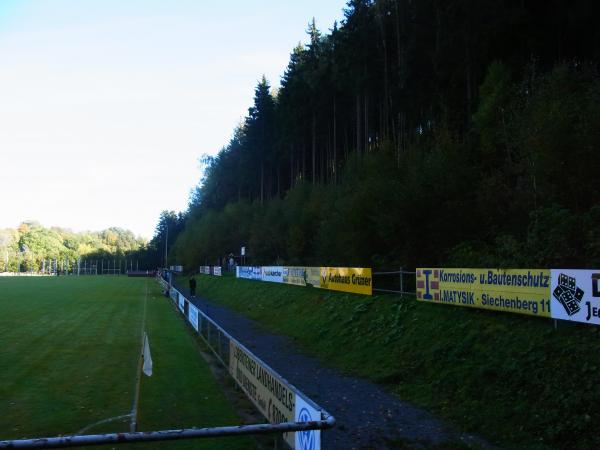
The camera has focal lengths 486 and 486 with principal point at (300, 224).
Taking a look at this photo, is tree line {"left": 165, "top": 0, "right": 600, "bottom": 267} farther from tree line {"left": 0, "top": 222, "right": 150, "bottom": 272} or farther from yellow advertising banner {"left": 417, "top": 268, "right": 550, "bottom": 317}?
tree line {"left": 0, "top": 222, "right": 150, "bottom": 272}

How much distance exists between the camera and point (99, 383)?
11.9 meters

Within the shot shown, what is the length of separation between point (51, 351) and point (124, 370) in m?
4.12

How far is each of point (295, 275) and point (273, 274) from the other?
5244mm

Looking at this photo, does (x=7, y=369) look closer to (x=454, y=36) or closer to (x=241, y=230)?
(x=454, y=36)

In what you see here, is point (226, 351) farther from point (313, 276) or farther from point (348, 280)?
point (313, 276)

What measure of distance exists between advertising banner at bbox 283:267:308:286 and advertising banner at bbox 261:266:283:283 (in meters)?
1.01

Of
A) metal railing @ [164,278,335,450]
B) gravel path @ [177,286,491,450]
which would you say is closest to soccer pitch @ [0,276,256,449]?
metal railing @ [164,278,335,450]

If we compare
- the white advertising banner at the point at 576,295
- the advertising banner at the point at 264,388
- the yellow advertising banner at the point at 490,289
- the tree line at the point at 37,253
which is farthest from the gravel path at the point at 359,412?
the tree line at the point at 37,253

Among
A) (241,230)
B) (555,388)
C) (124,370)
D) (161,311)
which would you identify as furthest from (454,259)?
(241,230)

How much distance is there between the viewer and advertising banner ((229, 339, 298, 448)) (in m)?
6.17

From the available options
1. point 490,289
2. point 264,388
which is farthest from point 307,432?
point 490,289

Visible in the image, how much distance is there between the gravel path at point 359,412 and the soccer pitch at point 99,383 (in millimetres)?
1731

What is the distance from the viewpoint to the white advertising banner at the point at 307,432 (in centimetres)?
443

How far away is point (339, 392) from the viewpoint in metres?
10.8
